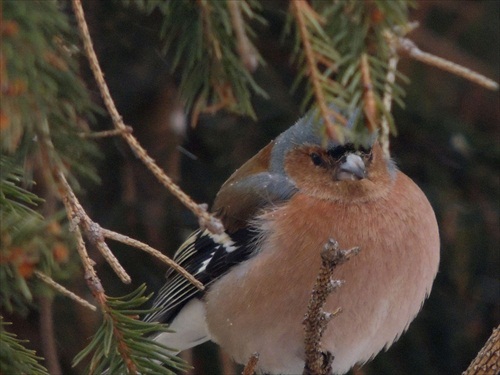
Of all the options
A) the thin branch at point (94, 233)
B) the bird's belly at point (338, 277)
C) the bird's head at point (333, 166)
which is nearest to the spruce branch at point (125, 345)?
the thin branch at point (94, 233)

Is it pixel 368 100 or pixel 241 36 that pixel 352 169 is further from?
pixel 241 36

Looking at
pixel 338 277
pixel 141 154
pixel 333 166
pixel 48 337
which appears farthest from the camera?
pixel 48 337

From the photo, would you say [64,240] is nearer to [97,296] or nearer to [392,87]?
[97,296]

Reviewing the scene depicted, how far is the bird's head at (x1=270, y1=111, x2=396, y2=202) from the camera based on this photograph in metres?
3.68

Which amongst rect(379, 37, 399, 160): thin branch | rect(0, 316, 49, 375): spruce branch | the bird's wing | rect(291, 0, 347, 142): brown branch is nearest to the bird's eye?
the bird's wing

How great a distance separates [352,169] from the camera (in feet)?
12.0

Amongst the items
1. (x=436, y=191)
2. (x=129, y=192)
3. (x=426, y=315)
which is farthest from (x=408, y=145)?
(x=129, y=192)

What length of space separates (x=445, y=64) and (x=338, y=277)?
112 cm

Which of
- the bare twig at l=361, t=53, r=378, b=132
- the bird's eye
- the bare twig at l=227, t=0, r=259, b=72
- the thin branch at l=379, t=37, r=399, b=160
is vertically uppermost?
the bare twig at l=227, t=0, r=259, b=72

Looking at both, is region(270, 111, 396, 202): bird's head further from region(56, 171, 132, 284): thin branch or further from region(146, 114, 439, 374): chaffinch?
region(56, 171, 132, 284): thin branch

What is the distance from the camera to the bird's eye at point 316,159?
386 centimetres

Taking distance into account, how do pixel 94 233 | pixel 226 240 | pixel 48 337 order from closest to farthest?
1. pixel 94 233
2. pixel 48 337
3. pixel 226 240

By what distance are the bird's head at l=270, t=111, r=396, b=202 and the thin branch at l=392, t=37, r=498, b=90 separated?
1.55ft

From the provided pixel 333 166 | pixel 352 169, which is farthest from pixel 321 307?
pixel 333 166
